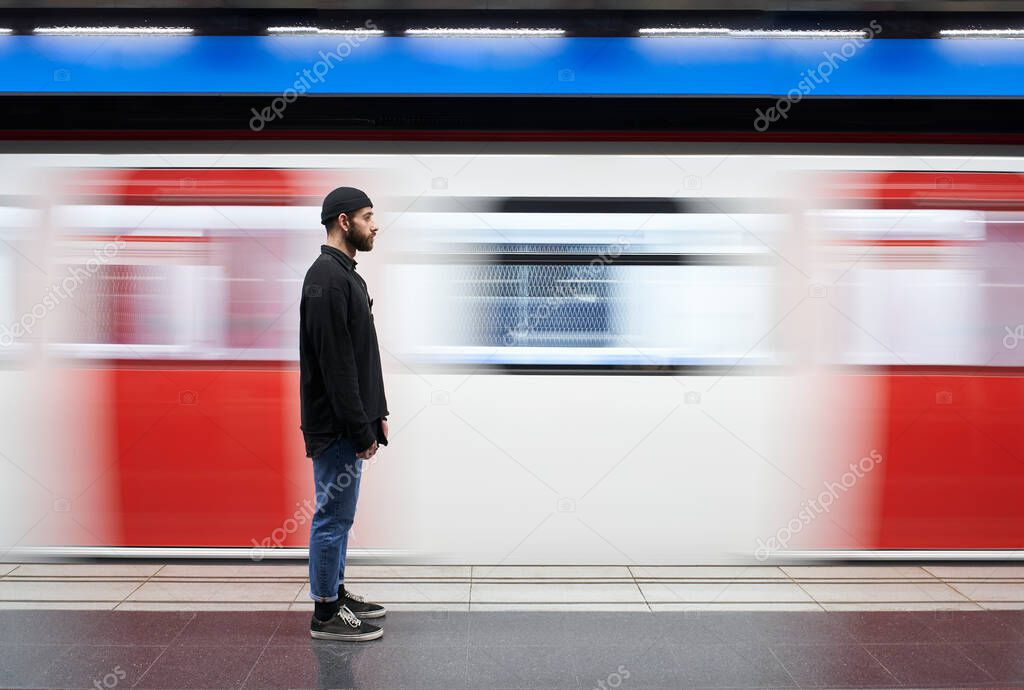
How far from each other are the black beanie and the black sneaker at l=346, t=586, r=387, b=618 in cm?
143

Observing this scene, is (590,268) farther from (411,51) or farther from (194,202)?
(194,202)

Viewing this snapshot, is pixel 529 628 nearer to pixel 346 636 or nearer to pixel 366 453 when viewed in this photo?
pixel 346 636

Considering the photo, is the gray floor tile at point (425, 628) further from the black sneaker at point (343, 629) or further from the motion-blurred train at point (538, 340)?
the motion-blurred train at point (538, 340)

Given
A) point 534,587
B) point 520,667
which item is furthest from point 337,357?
point 534,587

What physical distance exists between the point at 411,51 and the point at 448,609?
8.32ft

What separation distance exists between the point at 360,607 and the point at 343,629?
155mm

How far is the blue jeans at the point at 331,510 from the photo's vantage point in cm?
274

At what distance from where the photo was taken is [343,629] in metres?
2.84

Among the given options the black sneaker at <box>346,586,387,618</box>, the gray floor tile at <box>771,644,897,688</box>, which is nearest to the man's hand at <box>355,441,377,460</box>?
the black sneaker at <box>346,586,387,618</box>

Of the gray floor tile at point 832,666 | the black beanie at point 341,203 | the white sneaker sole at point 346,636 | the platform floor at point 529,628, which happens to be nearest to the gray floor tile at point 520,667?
the platform floor at point 529,628

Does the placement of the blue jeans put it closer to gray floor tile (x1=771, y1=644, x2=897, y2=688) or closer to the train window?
the train window

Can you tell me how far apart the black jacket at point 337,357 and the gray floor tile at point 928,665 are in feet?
6.58

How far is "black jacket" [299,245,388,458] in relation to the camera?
2627 mm

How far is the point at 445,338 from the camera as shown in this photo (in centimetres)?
348
